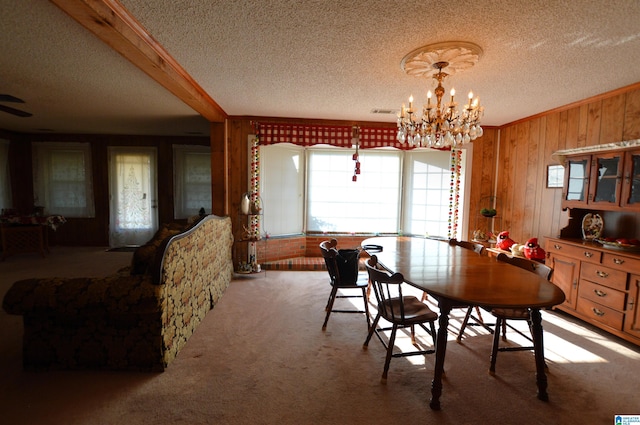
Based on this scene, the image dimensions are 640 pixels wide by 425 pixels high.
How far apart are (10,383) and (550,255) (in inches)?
184

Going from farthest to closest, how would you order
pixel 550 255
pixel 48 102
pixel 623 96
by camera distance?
pixel 48 102
pixel 550 255
pixel 623 96

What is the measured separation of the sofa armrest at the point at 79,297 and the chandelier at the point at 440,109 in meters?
2.29

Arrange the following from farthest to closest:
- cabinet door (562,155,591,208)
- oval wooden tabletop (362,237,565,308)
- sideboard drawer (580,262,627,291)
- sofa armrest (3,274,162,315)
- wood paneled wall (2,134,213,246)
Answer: wood paneled wall (2,134,213,246) < cabinet door (562,155,591,208) < sideboard drawer (580,262,627,291) < sofa armrest (3,274,162,315) < oval wooden tabletop (362,237,565,308)

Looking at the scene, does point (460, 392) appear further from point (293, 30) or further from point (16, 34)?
point (16, 34)

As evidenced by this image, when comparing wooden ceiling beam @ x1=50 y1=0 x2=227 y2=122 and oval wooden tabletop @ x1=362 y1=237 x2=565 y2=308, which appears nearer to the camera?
wooden ceiling beam @ x1=50 y1=0 x2=227 y2=122

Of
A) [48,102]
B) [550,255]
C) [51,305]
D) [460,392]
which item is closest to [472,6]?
[460,392]

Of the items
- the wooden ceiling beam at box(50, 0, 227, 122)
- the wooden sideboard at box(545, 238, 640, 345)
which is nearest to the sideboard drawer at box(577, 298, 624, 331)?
the wooden sideboard at box(545, 238, 640, 345)

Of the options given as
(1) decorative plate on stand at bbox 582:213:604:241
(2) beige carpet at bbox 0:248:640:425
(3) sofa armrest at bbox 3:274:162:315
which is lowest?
(2) beige carpet at bbox 0:248:640:425

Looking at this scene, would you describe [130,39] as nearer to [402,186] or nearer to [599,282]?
[599,282]

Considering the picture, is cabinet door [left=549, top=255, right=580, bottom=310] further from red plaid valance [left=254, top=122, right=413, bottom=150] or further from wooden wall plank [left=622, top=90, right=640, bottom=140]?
red plaid valance [left=254, top=122, right=413, bottom=150]

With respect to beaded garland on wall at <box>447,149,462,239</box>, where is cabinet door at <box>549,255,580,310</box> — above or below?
below

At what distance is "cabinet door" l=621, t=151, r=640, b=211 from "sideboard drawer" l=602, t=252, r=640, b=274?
17.2 inches

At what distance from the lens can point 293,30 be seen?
80.1 inches

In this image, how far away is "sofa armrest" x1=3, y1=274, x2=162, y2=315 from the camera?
205cm
